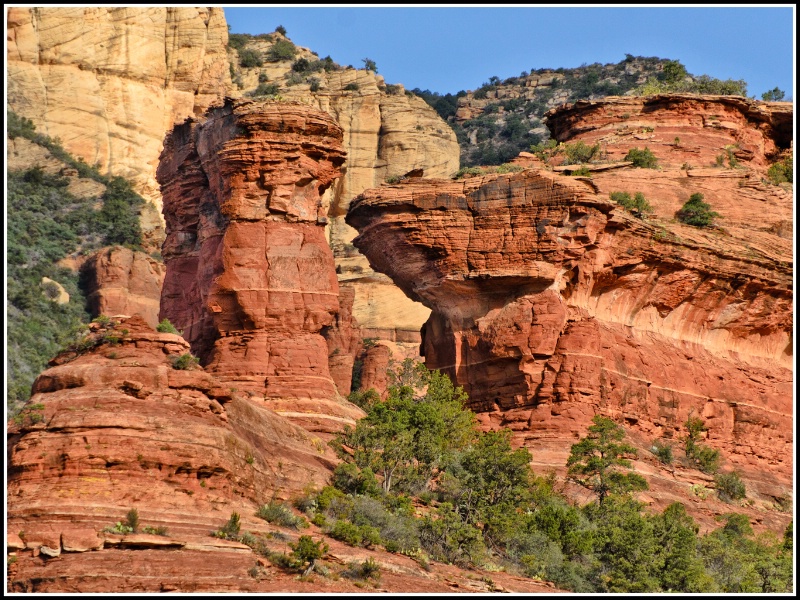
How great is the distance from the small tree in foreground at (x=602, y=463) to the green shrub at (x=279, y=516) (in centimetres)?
1345

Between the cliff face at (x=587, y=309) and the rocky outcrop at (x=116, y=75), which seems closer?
the cliff face at (x=587, y=309)

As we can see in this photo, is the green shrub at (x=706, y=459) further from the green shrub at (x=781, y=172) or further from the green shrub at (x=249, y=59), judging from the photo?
the green shrub at (x=249, y=59)

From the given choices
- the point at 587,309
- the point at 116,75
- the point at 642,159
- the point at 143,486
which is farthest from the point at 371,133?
the point at 143,486

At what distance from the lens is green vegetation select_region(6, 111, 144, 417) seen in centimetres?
8531

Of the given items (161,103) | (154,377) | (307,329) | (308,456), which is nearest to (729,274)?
(307,329)

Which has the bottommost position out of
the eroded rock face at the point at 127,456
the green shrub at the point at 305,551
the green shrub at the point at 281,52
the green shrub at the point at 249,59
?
the green shrub at the point at 305,551

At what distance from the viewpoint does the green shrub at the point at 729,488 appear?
192 ft

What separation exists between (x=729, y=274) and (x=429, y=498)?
18803 millimetres

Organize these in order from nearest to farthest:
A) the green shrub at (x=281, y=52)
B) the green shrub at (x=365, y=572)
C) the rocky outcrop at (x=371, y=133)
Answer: the green shrub at (x=365, y=572) → the rocky outcrop at (x=371, y=133) → the green shrub at (x=281, y=52)

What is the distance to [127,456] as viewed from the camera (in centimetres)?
3775

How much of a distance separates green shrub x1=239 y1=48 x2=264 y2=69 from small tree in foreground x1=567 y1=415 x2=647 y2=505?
7591 cm

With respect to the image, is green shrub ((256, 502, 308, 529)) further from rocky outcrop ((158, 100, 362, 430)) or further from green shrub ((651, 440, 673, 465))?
green shrub ((651, 440, 673, 465))

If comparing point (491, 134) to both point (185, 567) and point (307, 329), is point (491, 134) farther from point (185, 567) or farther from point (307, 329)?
point (185, 567)

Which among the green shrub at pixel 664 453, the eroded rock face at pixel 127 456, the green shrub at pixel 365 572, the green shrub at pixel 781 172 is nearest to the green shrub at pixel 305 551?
the green shrub at pixel 365 572
